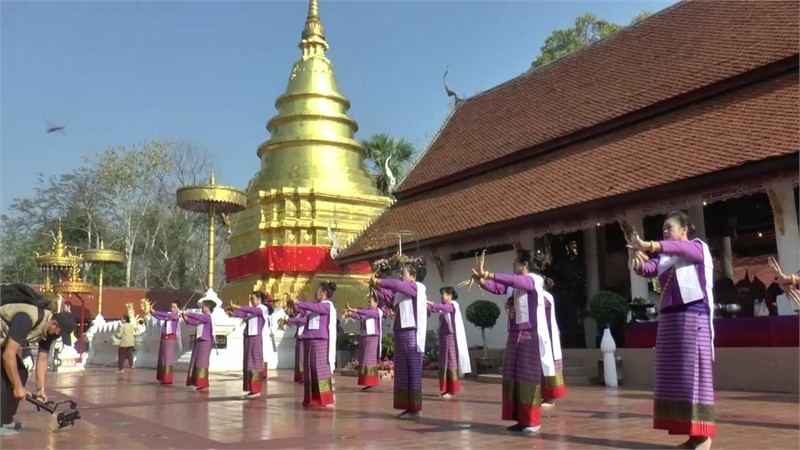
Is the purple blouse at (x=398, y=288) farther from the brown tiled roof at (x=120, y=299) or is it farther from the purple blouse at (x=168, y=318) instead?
the brown tiled roof at (x=120, y=299)

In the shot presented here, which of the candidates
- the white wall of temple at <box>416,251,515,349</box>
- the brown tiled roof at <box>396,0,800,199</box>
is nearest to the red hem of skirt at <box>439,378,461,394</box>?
the white wall of temple at <box>416,251,515,349</box>

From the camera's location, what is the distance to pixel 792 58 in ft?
40.3

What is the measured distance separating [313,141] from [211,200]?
9037 mm

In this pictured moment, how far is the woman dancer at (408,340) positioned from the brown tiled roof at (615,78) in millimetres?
8010

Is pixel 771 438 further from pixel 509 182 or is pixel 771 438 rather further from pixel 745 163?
pixel 509 182

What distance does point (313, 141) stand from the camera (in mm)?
27703

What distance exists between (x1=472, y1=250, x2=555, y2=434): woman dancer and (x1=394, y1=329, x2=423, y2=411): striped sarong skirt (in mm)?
1563

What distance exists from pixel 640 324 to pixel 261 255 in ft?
53.3

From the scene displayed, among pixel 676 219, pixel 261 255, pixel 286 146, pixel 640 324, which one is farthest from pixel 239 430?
pixel 286 146

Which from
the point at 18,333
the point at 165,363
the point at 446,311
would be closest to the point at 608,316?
the point at 446,311

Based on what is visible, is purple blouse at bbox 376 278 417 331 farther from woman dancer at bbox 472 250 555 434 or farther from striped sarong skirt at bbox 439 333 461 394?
striped sarong skirt at bbox 439 333 461 394

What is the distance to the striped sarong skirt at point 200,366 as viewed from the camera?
13.2 m

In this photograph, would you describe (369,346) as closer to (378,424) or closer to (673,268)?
(378,424)

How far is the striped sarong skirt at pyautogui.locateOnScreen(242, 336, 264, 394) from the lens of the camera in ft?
38.0
